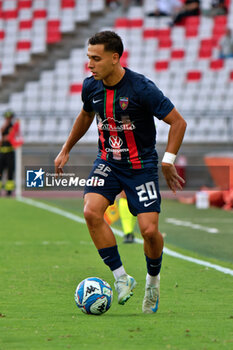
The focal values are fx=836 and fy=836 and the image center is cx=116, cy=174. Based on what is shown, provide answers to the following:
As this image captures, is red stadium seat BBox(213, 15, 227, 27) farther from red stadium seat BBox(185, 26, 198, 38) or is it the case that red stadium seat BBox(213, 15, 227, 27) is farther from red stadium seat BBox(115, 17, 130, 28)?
red stadium seat BBox(115, 17, 130, 28)

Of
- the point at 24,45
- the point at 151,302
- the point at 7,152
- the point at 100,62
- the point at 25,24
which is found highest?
the point at 100,62

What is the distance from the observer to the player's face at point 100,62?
223 inches

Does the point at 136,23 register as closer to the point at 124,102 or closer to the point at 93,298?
the point at 124,102

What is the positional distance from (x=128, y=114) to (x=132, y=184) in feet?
1.60

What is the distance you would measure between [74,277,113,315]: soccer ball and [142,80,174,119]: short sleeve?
1.24 metres

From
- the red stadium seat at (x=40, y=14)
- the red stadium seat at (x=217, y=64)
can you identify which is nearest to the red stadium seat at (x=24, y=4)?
the red stadium seat at (x=40, y=14)

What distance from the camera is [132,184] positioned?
19.0ft

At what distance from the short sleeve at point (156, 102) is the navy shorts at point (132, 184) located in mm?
425

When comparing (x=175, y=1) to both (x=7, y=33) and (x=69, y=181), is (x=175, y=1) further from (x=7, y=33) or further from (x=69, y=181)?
(x=69, y=181)

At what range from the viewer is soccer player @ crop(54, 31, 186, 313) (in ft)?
18.5

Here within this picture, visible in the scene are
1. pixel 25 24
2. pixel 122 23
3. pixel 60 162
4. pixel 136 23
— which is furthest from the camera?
pixel 25 24

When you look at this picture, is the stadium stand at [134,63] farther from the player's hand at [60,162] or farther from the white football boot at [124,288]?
the white football boot at [124,288]

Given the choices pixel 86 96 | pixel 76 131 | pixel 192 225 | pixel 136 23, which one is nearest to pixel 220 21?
pixel 136 23

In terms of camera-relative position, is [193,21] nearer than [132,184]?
No
